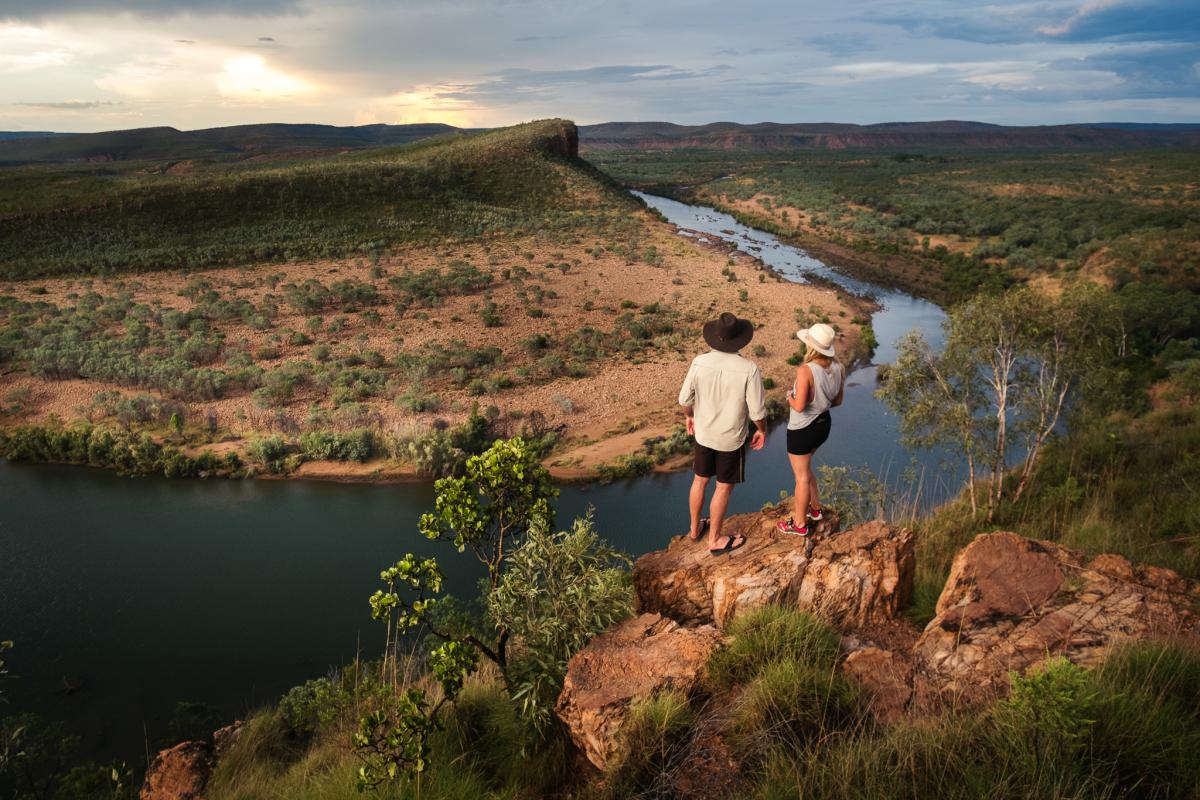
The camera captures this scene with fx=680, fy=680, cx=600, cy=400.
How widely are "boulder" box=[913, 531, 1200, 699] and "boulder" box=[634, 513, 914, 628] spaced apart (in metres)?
0.48

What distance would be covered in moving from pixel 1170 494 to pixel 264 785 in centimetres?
1085

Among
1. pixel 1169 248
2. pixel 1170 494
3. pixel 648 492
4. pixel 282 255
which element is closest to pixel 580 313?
pixel 648 492

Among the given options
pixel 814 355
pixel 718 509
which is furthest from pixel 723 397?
pixel 718 509

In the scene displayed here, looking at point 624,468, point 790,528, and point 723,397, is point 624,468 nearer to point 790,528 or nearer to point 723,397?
point 790,528

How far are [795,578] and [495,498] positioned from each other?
2.56 metres

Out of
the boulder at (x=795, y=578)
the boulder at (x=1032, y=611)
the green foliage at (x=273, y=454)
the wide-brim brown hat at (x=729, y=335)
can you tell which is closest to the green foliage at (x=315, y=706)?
the boulder at (x=795, y=578)

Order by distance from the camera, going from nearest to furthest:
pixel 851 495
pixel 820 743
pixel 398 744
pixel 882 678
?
pixel 820 743
pixel 398 744
pixel 882 678
pixel 851 495

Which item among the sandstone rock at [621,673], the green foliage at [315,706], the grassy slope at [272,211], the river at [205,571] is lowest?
the river at [205,571]

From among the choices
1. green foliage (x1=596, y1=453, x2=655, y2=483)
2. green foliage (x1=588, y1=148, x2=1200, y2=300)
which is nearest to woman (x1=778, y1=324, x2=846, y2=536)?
green foliage (x1=588, y1=148, x2=1200, y2=300)

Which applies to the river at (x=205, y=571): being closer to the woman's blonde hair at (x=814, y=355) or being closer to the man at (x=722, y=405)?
the man at (x=722, y=405)

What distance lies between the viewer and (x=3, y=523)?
50.3ft

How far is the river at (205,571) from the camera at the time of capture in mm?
11070

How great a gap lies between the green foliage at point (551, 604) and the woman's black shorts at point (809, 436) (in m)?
1.81

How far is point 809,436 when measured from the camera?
19.1 ft
